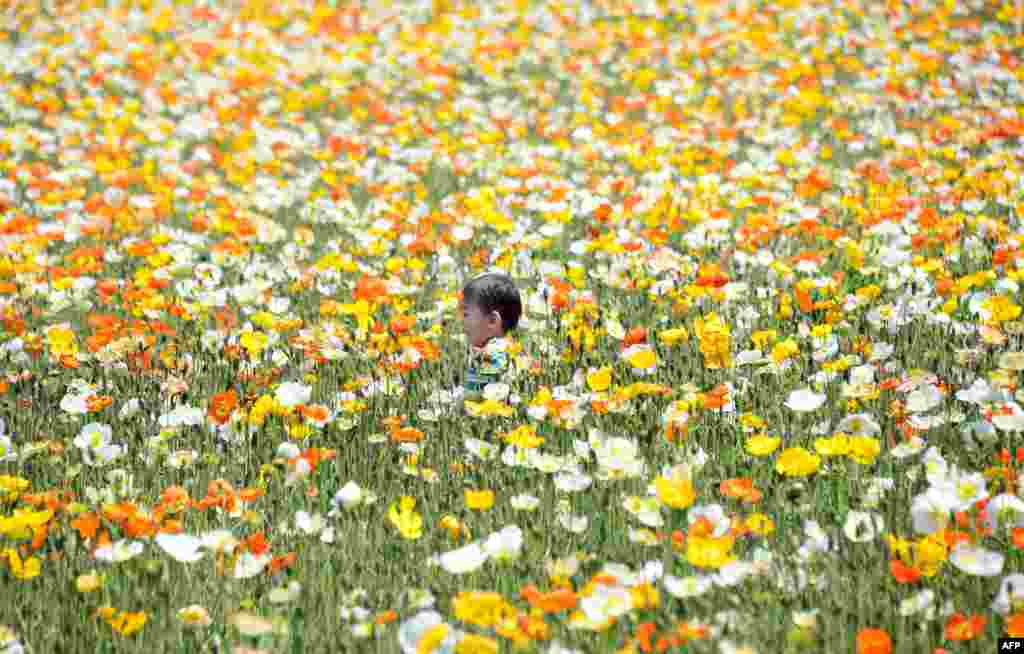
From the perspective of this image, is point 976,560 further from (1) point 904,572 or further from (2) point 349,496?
(2) point 349,496

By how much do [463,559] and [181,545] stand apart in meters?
0.70

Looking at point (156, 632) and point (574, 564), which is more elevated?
point (574, 564)

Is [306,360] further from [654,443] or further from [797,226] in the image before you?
[797,226]

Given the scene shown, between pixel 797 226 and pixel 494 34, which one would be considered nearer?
pixel 797 226

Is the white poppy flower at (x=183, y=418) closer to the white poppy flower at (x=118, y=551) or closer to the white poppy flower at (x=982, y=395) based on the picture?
the white poppy flower at (x=118, y=551)

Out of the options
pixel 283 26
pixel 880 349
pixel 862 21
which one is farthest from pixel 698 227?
pixel 283 26

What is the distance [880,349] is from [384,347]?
70.7 inches

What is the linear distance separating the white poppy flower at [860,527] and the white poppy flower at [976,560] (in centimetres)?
22

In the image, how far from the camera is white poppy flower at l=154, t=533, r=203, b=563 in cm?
258

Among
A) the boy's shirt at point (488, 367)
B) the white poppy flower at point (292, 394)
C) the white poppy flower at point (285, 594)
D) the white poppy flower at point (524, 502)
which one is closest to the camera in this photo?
the white poppy flower at point (285, 594)

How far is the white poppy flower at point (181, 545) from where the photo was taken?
2582 millimetres

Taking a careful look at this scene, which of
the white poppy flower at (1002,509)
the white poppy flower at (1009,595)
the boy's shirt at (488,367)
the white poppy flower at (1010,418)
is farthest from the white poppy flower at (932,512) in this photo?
the boy's shirt at (488,367)

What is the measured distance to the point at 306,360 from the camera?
13.5 feet

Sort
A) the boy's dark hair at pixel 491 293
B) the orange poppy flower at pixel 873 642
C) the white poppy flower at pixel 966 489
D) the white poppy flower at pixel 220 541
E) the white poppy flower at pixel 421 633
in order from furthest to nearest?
the boy's dark hair at pixel 491 293 → the white poppy flower at pixel 220 541 → the white poppy flower at pixel 966 489 → the white poppy flower at pixel 421 633 → the orange poppy flower at pixel 873 642
